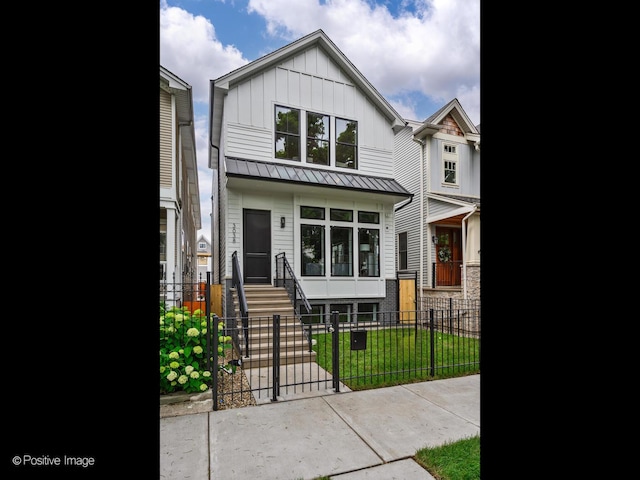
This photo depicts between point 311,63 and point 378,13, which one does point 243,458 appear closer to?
point 378,13

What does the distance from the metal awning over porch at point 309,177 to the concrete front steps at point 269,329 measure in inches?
110

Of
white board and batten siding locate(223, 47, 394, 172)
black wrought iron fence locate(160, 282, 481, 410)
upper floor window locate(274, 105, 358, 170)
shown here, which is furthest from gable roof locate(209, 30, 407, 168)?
black wrought iron fence locate(160, 282, 481, 410)

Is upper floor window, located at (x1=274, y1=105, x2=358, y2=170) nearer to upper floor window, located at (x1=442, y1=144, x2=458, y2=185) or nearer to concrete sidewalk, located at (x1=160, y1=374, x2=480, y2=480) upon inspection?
upper floor window, located at (x1=442, y1=144, x2=458, y2=185)

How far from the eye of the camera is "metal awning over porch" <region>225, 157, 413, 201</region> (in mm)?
8688

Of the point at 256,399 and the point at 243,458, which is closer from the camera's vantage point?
the point at 243,458

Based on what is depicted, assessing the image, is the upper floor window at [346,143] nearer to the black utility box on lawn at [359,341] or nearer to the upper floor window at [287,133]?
the upper floor window at [287,133]

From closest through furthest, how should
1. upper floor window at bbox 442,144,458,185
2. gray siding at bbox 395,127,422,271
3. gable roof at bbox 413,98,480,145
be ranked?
gable roof at bbox 413,98,480,145 < upper floor window at bbox 442,144,458,185 < gray siding at bbox 395,127,422,271

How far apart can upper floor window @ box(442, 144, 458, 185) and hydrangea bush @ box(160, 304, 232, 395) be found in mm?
10833

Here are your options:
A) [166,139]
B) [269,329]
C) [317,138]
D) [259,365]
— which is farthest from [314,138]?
[259,365]

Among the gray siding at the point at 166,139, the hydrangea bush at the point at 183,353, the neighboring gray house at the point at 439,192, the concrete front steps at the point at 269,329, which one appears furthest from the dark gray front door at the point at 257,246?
the neighboring gray house at the point at 439,192
